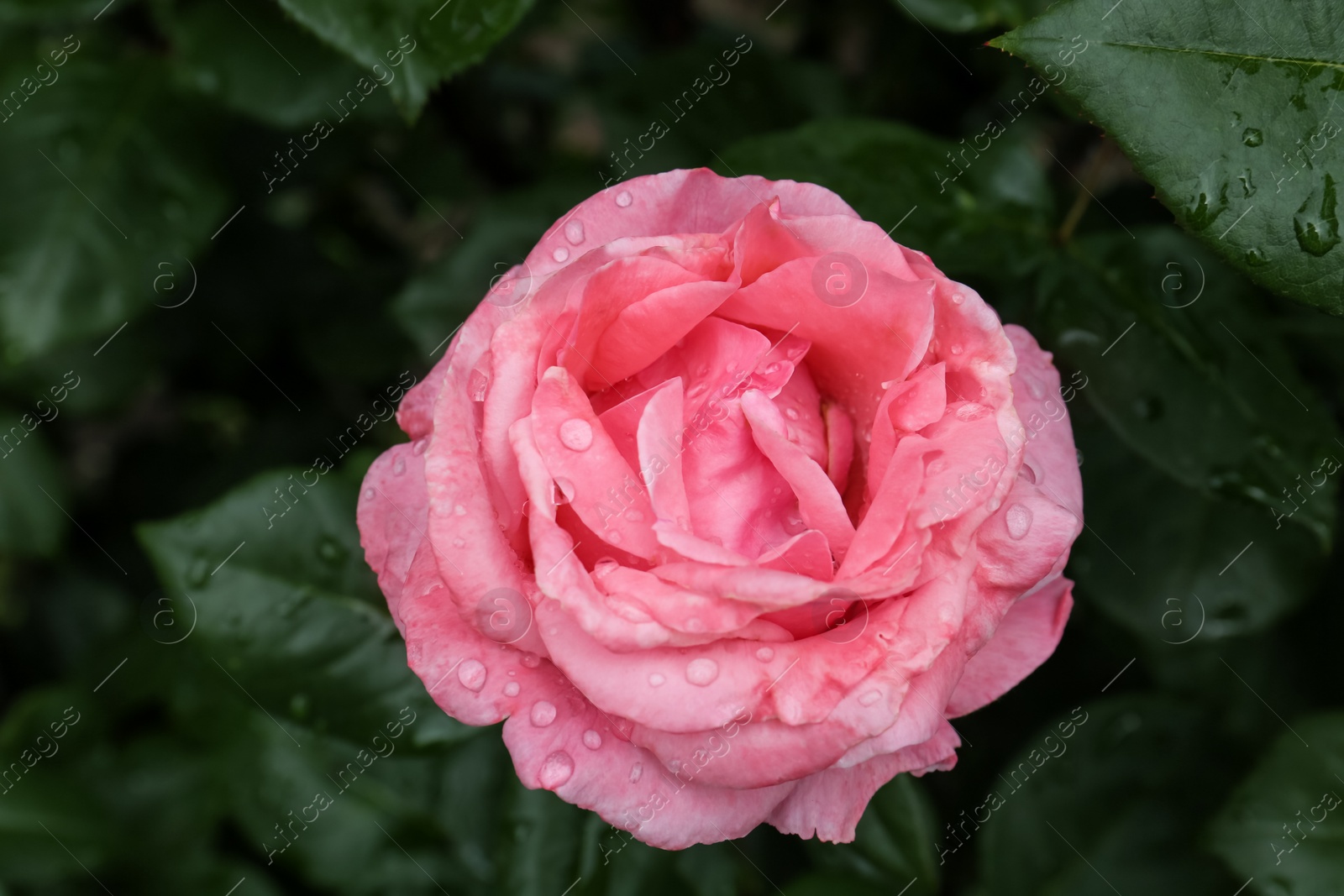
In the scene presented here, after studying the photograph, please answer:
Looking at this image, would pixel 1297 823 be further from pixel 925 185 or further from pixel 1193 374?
pixel 925 185

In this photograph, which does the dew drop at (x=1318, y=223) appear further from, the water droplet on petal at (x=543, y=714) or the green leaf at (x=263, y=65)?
the green leaf at (x=263, y=65)

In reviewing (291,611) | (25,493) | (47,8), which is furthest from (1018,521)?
(25,493)

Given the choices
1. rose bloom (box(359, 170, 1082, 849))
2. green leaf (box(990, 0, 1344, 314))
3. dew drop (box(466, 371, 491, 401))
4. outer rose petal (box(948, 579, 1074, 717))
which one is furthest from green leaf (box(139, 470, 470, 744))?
green leaf (box(990, 0, 1344, 314))

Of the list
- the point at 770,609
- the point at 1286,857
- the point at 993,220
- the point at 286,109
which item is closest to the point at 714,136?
the point at 993,220

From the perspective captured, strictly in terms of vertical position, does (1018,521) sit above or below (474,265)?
below

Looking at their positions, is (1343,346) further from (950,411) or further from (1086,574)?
(950,411)

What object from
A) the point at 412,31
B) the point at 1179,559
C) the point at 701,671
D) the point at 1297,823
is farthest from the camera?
the point at 1179,559

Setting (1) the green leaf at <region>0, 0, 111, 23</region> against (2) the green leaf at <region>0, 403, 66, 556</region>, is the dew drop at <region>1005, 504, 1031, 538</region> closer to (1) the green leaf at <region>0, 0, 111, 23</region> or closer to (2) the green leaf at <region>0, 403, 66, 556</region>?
(1) the green leaf at <region>0, 0, 111, 23</region>
